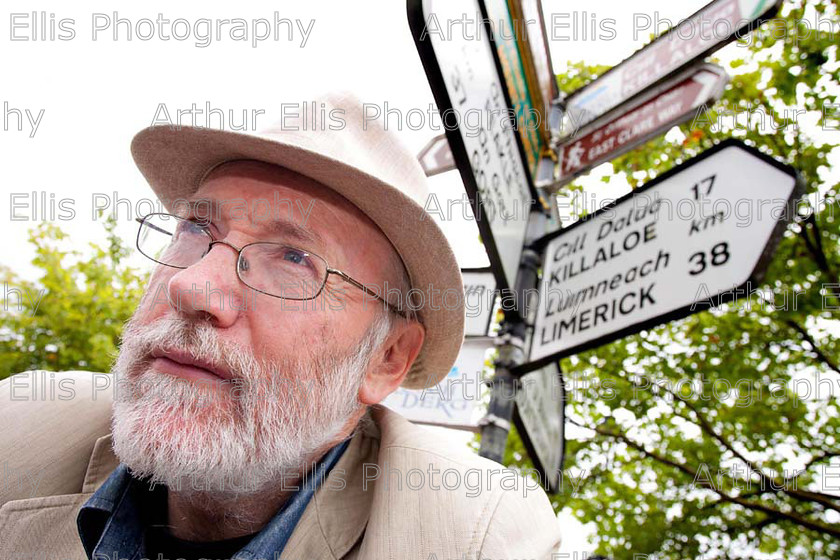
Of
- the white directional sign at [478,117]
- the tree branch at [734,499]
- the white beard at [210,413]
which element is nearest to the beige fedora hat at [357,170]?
the white directional sign at [478,117]

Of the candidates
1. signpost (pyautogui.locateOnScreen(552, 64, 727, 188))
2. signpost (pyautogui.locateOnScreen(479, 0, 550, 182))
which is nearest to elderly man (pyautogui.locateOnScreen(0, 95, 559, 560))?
signpost (pyautogui.locateOnScreen(479, 0, 550, 182))

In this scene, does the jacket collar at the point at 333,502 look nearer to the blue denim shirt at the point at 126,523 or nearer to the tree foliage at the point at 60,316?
the blue denim shirt at the point at 126,523

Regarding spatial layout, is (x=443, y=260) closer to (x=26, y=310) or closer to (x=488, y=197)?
(x=488, y=197)

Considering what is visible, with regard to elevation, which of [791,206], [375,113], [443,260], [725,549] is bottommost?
[725,549]

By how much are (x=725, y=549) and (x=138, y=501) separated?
7208 mm

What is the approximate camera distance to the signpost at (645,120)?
2.72 metres

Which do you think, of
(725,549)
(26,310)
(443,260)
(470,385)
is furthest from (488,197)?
(26,310)

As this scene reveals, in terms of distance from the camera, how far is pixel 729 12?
2.56 metres

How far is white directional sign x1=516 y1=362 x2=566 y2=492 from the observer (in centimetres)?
264

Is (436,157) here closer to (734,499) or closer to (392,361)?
(392,361)

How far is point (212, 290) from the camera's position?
153 centimetres

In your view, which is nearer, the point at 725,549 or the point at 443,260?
the point at 443,260

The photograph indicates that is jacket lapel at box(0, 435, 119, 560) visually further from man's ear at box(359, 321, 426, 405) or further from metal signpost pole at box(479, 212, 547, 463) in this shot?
metal signpost pole at box(479, 212, 547, 463)

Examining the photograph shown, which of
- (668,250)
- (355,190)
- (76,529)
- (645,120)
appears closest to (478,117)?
(355,190)
